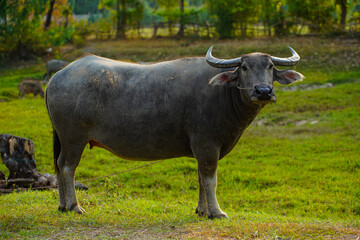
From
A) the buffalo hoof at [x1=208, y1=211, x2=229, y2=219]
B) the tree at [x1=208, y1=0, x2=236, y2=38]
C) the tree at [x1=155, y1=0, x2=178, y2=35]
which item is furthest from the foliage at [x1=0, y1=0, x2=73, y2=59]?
the tree at [x1=208, y1=0, x2=236, y2=38]

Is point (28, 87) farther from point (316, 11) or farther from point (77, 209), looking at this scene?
point (316, 11)

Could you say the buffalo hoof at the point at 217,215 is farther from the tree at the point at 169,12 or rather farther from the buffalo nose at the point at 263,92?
the tree at the point at 169,12

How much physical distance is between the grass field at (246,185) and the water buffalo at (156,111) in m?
0.67

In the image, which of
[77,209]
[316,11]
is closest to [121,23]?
[316,11]

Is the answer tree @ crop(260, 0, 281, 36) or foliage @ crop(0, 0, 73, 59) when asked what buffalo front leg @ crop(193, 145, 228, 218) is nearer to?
foliage @ crop(0, 0, 73, 59)

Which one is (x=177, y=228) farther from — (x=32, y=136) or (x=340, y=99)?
(x=340, y=99)

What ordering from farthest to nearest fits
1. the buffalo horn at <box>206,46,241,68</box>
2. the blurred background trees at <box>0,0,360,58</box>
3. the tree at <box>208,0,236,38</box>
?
the tree at <box>208,0,236,38</box>
the blurred background trees at <box>0,0,360,58</box>
the buffalo horn at <box>206,46,241,68</box>

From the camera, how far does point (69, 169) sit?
20.7ft

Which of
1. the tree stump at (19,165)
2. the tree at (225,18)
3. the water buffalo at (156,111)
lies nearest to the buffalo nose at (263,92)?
the water buffalo at (156,111)

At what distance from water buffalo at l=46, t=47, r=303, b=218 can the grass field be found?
674mm

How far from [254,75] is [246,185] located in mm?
4578

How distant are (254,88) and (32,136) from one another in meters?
8.94

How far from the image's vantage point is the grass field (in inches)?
218

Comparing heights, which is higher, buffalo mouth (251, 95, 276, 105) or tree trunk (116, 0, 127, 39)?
buffalo mouth (251, 95, 276, 105)
